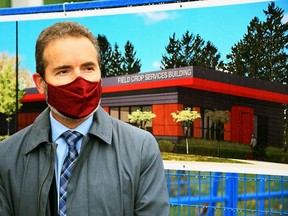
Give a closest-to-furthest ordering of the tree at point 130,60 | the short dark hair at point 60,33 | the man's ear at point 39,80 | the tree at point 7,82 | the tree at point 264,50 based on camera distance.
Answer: the short dark hair at point 60,33
the man's ear at point 39,80
the tree at point 264,50
the tree at point 130,60
the tree at point 7,82

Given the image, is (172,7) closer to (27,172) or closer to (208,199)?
(208,199)

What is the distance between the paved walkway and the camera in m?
2.66

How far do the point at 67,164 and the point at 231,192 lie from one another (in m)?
1.45

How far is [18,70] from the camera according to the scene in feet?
10.7

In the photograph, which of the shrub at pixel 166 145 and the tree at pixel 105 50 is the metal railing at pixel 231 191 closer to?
the shrub at pixel 166 145

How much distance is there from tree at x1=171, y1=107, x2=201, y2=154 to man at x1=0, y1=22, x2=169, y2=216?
1.28 meters

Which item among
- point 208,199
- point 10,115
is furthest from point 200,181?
point 10,115

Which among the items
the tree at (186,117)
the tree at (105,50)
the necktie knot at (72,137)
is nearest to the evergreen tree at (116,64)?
the tree at (105,50)

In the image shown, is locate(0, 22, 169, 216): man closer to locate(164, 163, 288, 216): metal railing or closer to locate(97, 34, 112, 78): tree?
locate(164, 163, 288, 216): metal railing

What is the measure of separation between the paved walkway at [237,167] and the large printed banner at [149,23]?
20.1 inches

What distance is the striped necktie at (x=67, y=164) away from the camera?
1.52 metres

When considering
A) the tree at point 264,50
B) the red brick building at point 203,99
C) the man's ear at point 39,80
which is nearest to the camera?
the man's ear at point 39,80

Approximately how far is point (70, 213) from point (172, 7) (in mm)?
1593

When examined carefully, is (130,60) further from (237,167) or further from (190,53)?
(237,167)
